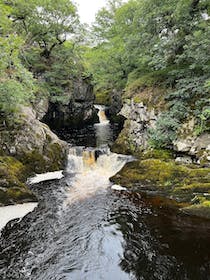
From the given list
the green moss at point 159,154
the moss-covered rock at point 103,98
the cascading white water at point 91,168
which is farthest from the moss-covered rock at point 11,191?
the moss-covered rock at point 103,98

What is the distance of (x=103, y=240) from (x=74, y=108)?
17348mm

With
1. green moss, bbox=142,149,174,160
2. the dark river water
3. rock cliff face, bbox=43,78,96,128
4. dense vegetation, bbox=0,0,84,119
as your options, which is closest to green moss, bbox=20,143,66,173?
the dark river water

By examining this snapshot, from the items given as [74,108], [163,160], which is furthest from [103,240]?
[74,108]

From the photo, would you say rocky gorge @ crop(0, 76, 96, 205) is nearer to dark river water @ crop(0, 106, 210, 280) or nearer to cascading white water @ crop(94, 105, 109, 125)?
dark river water @ crop(0, 106, 210, 280)

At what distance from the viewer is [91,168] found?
14539 mm

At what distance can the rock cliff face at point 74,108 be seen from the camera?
2230 cm

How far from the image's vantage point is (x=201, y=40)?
1213 centimetres

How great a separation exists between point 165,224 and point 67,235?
10.5 feet

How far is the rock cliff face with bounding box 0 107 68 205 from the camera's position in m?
12.6

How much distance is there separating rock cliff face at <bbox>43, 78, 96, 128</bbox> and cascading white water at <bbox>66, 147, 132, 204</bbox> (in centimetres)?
738

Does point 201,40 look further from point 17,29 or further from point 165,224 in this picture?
point 17,29

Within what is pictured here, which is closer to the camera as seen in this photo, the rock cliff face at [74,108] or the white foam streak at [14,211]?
the white foam streak at [14,211]

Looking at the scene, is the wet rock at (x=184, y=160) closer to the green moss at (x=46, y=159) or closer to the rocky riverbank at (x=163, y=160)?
the rocky riverbank at (x=163, y=160)

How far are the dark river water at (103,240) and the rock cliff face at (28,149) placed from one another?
2068mm
